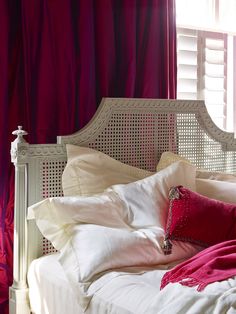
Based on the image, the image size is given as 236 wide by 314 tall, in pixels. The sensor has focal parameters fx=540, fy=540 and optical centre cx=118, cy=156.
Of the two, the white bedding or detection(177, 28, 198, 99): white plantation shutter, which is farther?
detection(177, 28, 198, 99): white plantation shutter

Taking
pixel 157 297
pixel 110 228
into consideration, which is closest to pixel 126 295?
pixel 157 297

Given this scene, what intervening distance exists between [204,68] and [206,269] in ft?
5.85

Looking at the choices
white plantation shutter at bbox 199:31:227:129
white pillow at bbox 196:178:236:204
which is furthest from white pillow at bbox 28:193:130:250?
white plantation shutter at bbox 199:31:227:129

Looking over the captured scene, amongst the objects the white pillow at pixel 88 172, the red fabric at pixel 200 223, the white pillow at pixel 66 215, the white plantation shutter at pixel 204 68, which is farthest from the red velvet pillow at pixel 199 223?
the white plantation shutter at pixel 204 68

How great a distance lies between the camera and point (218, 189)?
2461mm

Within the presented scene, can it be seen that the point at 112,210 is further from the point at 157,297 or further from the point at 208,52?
the point at 208,52

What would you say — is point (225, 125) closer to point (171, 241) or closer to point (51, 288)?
point (171, 241)

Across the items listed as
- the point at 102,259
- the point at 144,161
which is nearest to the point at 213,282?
the point at 102,259

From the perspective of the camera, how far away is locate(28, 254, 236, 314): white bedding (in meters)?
1.49

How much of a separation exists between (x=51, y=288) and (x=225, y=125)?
74.1 inches

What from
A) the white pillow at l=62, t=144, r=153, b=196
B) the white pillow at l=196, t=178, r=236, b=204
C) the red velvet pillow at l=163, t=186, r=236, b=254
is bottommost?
the red velvet pillow at l=163, t=186, r=236, b=254

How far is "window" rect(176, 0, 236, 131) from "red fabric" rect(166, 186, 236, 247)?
1.14 meters

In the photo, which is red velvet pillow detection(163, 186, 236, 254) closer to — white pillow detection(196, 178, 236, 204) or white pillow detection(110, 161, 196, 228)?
white pillow detection(110, 161, 196, 228)

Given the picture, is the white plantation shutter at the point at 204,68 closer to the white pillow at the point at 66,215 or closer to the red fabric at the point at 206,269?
the white pillow at the point at 66,215
